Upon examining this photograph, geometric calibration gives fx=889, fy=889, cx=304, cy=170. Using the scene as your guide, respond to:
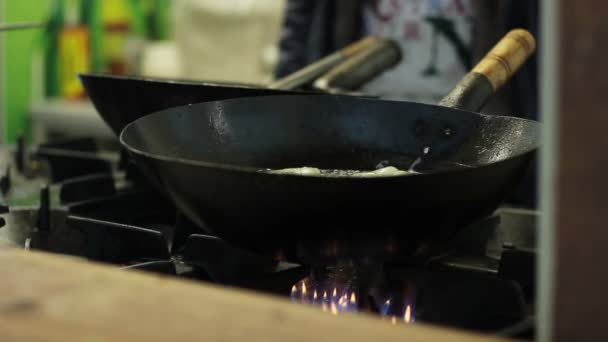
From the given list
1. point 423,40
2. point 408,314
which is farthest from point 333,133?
point 423,40

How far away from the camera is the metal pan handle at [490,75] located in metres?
1.02

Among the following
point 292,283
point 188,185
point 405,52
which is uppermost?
point 405,52

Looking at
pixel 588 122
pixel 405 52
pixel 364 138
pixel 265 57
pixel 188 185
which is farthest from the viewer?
pixel 265 57

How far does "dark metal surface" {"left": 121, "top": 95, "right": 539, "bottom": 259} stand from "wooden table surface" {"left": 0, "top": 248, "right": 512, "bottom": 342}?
169mm

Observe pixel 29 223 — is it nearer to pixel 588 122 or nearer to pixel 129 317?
pixel 129 317

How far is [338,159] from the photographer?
1.04 meters

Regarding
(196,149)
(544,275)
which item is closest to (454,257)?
(196,149)

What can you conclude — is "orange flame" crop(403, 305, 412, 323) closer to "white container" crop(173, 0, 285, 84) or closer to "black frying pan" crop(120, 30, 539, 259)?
"black frying pan" crop(120, 30, 539, 259)

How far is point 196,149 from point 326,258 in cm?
26

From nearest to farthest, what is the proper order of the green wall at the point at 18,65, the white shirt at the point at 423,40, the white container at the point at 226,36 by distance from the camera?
the white shirt at the point at 423,40 → the white container at the point at 226,36 → the green wall at the point at 18,65

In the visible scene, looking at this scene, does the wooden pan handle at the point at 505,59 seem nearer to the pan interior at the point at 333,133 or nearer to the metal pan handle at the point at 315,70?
the pan interior at the point at 333,133

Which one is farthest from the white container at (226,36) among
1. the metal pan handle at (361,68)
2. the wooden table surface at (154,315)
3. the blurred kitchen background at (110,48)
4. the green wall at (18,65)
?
the wooden table surface at (154,315)

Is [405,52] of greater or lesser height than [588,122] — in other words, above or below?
above

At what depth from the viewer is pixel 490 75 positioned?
3.43 feet
